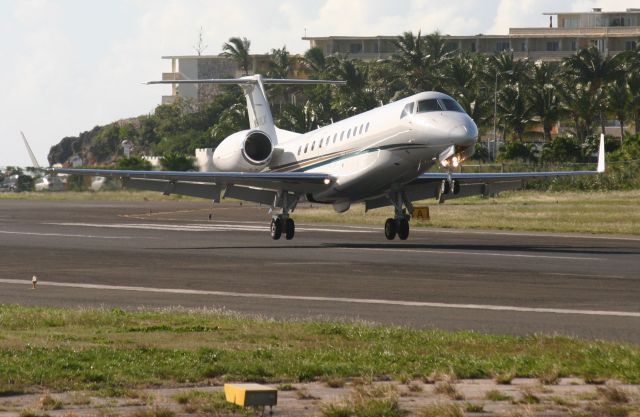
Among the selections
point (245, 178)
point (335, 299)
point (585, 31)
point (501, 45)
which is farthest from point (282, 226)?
point (501, 45)

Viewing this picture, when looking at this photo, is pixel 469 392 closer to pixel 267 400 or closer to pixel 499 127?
pixel 267 400

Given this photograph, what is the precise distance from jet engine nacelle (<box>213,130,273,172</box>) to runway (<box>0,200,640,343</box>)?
2514mm

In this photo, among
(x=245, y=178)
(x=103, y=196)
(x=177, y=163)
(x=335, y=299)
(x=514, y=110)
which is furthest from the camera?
(x=514, y=110)

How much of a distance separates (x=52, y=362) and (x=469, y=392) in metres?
4.65

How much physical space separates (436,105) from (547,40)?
132m

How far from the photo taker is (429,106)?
36.9 meters

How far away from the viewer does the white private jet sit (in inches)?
1431

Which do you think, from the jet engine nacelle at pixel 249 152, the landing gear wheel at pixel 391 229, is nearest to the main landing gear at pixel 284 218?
the landing gear wheel at pixel 391 229

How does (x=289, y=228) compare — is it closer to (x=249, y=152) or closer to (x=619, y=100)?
(x=249, y=152)

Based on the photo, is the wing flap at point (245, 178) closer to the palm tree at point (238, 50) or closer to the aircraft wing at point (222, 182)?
the aircraft wing at point (222, 182)

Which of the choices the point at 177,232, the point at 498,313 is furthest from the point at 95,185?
the point at 498,313

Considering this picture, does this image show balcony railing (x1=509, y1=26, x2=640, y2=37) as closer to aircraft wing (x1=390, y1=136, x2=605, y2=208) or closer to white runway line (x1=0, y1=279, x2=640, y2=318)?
aircraft wing (x1=390, y1=136, x2=605, y2=208)

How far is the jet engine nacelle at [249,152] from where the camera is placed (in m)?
45.5

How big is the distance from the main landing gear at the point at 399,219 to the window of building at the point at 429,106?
3896 mm
